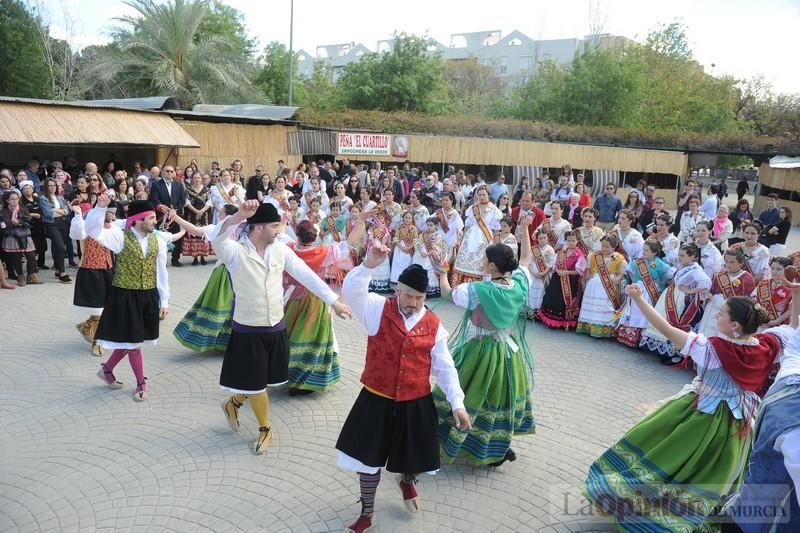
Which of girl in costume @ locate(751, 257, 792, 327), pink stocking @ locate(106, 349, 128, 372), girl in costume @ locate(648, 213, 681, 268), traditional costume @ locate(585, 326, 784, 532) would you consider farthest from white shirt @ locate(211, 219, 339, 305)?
girl in costume @ locate(648, 213, 681, 268)

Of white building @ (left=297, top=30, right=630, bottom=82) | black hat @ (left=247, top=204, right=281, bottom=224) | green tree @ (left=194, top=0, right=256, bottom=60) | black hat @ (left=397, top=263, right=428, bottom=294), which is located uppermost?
white building @ (left=297, top=30, right=630, bottom=82)

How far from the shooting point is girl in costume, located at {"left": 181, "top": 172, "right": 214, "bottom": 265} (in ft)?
36.2

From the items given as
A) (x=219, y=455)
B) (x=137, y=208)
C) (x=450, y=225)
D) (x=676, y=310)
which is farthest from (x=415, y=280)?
(x=450, y=225)

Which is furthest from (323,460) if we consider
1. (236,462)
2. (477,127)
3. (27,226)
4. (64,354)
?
(477,127)

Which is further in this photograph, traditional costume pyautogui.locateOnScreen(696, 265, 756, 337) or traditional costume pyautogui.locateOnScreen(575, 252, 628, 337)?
traditional costume pyautogui.locateOnScreen(575, 252, 628, 337)

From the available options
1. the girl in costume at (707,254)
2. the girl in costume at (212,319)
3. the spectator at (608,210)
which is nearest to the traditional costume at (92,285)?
the girl in costume at (212,319)

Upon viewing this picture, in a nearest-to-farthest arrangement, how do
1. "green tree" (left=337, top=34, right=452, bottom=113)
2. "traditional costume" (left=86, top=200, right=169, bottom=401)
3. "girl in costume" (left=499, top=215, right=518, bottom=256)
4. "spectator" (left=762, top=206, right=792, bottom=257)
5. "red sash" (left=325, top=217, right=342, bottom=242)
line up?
"traditional costume" (left=86, top=200, right=169, bottom=401), "girl in costume" (left=499, top=215, right=518, bottom=256), "red sash" (left=325, top=217, right=342, bottom=242), "spectator" (left=762, top=206, right=792, bottom=257), "green tree" (left=337, top=34, right=452, bottom=113)

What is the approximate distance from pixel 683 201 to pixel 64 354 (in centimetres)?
1203

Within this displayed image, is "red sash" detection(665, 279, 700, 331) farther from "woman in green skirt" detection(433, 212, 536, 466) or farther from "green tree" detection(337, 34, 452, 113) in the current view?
"green tree" detection(337, 34, 452, 113)

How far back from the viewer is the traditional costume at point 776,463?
2.33m

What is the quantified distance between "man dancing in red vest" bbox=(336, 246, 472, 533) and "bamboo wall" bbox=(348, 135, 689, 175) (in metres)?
16.8

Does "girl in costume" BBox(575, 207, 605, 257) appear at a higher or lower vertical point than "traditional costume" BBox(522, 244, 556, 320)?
higher

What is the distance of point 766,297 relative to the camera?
6145 mm

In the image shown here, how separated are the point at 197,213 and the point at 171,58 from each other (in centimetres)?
1950
